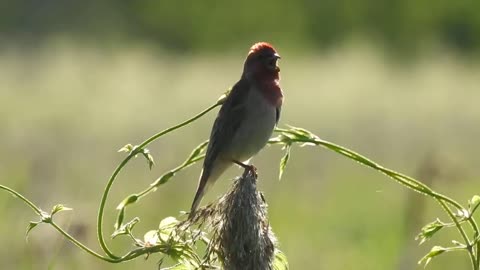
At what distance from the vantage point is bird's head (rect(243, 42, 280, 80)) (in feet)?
15.8

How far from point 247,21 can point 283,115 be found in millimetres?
17046

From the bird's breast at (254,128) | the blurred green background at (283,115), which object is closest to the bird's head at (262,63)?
the bird's breast at (254,128)

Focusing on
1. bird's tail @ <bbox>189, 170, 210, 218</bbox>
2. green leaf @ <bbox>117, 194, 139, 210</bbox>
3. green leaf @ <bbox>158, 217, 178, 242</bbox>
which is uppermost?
bird's tail @ <bbox>189, 170, 210, 218</bbox>

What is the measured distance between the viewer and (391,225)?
9.44m

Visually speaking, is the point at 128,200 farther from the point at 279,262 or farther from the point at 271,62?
the point at 271,62

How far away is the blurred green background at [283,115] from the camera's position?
22.7 ft

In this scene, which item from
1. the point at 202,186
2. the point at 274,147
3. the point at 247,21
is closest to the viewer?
the point at 202,186

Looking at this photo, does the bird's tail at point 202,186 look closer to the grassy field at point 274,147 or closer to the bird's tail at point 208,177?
the bird's tail at point 208,177

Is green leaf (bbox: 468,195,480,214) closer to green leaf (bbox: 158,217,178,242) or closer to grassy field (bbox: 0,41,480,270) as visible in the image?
grassy field (bbox: 0,41,480,270)

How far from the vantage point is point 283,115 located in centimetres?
1903

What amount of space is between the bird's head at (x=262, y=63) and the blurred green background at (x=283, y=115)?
0.59 meters

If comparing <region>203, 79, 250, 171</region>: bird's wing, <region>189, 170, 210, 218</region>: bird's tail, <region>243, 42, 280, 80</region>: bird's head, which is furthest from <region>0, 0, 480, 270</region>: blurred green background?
<region>243, 42, 280, 80</region>: bird's head

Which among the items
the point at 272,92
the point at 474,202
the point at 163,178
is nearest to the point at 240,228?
the point at 163,178

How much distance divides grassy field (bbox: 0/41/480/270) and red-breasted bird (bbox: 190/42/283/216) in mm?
473
